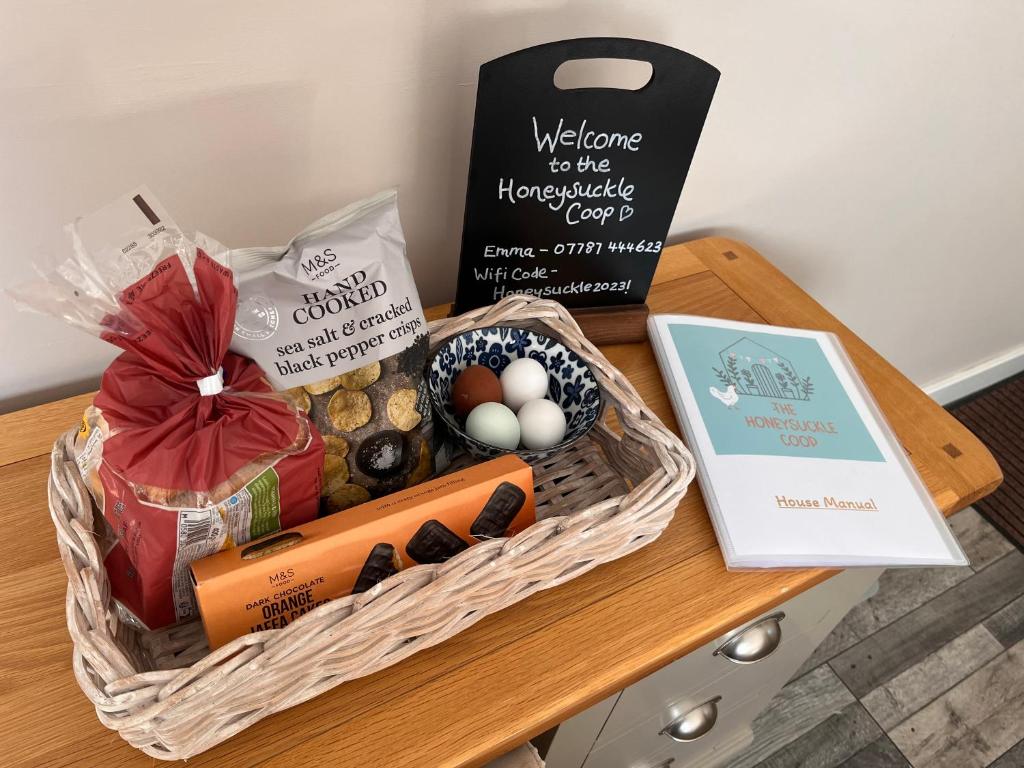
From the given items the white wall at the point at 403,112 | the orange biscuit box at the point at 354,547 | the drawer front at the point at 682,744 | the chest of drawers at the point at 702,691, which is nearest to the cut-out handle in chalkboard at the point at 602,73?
the white wall at the point at 403,112

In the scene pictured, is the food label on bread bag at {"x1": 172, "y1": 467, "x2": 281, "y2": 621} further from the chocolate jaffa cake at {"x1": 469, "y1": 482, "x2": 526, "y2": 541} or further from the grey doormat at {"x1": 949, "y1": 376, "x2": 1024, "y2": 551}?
the grey doormat at {"x1": 949, "y1": 376, "x2": 1024, "y2": 551}

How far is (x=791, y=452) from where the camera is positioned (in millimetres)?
→ 851

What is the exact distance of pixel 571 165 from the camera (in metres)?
0.81

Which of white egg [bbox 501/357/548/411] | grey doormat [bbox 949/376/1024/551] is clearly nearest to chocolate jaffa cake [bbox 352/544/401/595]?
white egg [bbox 501/357/548/411]

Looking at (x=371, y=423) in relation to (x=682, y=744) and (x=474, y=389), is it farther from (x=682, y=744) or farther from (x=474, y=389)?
(x=682, y=744)

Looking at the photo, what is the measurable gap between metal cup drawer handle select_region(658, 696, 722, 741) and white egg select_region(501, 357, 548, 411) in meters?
0.58

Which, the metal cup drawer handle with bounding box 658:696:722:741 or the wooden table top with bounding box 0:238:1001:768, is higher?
the wooden table top with bounding box 0:238:1001:768

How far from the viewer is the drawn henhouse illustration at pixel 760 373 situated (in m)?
0.92

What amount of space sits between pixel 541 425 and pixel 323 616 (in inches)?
11.6

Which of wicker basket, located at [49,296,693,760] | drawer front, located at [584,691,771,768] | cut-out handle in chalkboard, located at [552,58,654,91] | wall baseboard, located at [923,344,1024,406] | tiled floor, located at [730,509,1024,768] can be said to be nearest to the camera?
wicker basket, located at [49,296,693,760]

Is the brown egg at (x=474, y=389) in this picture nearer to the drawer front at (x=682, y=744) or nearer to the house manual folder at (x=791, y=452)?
the house manual folder at (x=791, y=452)

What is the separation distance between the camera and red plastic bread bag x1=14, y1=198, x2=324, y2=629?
524 millimetres

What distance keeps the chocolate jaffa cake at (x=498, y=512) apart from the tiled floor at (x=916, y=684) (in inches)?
42.2

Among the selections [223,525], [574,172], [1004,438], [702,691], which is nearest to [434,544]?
[223,525]
